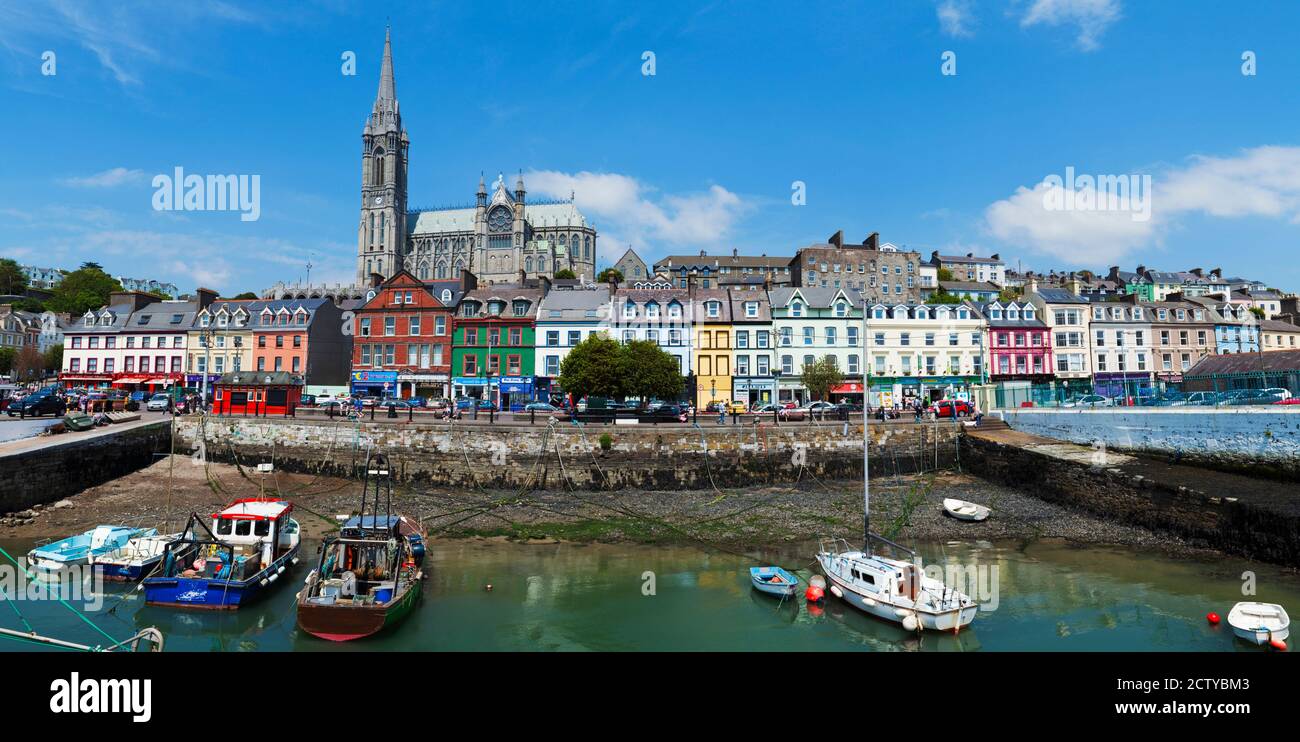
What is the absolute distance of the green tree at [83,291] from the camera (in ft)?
354

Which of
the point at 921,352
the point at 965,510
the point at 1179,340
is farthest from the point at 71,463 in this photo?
the point at 1179,340

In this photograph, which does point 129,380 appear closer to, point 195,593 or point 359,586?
point 195,593

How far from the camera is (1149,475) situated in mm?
26547

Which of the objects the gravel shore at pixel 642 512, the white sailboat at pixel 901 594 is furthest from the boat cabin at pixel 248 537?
the white sailboat at pixel 901 594

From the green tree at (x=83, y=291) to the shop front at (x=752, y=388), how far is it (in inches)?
4298

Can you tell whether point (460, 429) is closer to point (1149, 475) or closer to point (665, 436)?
point (665, 436)

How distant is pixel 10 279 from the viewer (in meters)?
134

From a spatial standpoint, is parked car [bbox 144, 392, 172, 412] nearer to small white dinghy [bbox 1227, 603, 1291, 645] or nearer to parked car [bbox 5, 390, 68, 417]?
parked car [bbox 5, 390, 68, 417]

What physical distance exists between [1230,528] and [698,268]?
9229cm

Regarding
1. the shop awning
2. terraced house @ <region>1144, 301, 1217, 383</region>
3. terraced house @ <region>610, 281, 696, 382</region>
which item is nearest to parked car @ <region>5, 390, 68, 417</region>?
the shop awning

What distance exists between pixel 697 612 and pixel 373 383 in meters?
51.9

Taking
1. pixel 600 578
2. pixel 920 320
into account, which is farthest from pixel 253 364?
pixel 920 320
